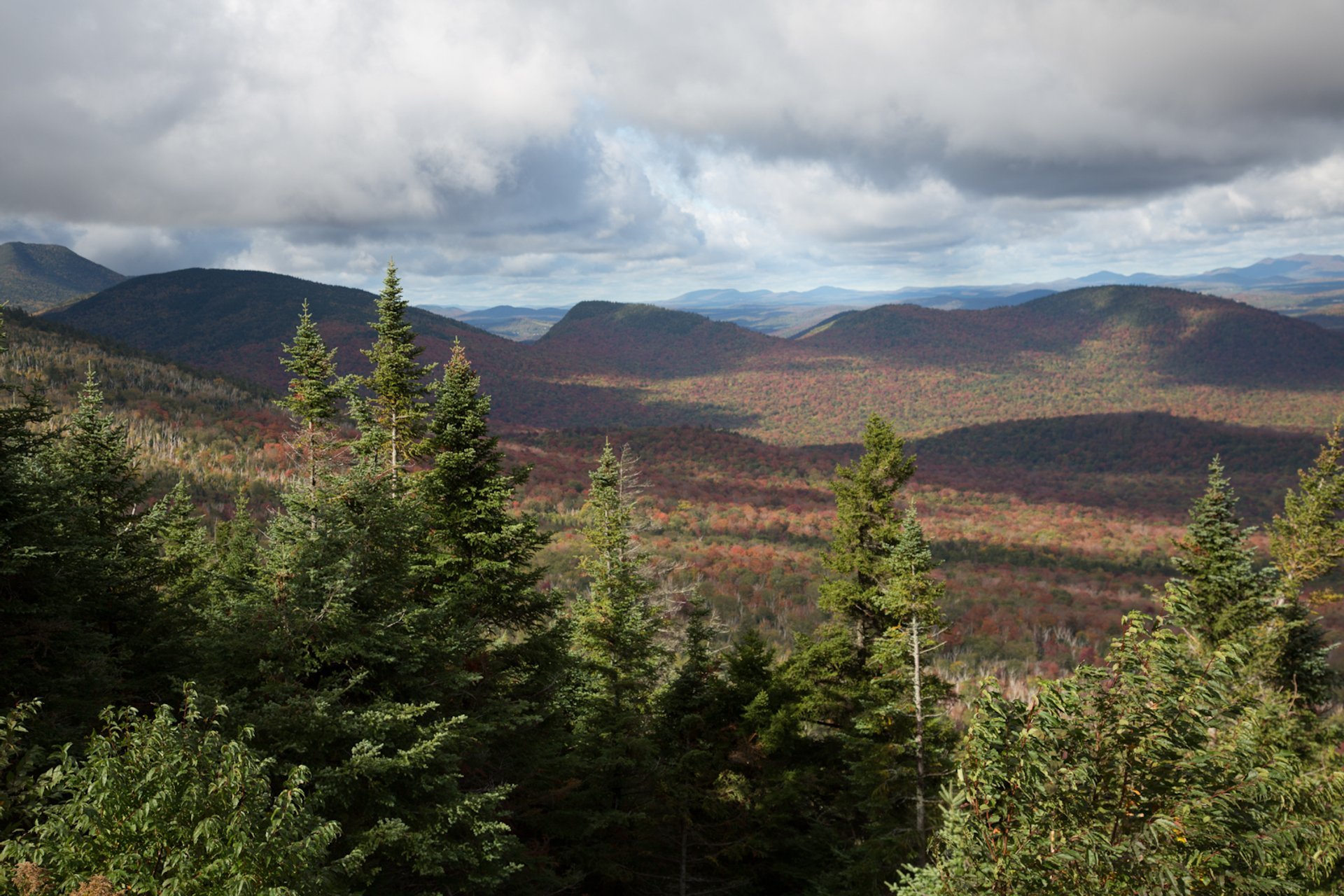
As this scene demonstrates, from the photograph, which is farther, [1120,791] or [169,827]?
[1120,791]

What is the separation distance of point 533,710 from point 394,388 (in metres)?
9.08

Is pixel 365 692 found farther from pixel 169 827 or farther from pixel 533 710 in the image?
pixel 533 710

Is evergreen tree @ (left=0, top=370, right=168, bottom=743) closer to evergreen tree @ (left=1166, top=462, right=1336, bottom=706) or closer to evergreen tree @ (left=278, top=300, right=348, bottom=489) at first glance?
evergreen tree @ (left=278, top=300, right=348, bottom=489)

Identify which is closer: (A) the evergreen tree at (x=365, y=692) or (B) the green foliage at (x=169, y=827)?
(B) the green foliage at (x=169, y=827)

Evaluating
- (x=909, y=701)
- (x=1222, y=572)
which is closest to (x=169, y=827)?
(x=909, y=701)

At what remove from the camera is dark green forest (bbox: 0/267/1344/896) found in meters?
6.75

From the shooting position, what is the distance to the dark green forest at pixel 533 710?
22.2 feet

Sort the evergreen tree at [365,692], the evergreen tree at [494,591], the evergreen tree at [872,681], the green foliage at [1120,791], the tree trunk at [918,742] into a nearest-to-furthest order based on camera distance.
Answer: the green foliage at [1120,791]
the evergreen tree at [365,692]
the evergreen tree at [494,591]
the tree trunk at [918,742]
the evergreen tree at [872,681]

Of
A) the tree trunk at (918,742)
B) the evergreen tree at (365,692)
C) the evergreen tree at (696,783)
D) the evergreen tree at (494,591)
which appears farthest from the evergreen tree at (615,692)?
the tree trunk at (918,742)

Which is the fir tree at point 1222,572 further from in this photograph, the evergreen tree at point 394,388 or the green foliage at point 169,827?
the green foliage at point 169,827

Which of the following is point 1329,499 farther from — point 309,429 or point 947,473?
point 947,473

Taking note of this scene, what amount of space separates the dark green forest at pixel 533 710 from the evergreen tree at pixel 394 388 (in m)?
0.11

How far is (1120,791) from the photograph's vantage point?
7.01 m

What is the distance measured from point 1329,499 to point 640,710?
2617cm
